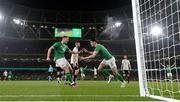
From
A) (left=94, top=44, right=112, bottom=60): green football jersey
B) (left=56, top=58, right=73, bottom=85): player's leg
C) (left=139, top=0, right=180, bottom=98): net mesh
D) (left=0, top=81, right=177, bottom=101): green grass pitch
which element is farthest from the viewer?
(left=94, top=44, right=112, bottom=60): green football jersey

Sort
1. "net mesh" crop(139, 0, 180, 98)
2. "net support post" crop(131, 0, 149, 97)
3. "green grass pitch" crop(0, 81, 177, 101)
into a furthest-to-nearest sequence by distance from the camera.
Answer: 1. "net mesh" crop(139, 0, 180, 98)
2. "net support post" crop(131, 0, 149, 97)
3. "green grass pitch" crop(0, 81, 177, 101)

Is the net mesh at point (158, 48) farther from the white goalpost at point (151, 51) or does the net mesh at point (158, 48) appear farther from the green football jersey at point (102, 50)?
the green football jersey at point (102, 50)

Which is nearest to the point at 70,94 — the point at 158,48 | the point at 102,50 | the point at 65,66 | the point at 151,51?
the point at 151,51

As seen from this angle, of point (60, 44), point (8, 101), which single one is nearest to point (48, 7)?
point (60, 44)

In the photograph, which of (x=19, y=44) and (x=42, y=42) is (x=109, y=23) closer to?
(x=42, y=42)

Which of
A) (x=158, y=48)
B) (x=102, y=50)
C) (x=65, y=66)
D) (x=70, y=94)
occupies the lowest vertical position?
(x=70, y=94)

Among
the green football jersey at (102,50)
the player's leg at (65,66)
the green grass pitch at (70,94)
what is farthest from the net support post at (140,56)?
the player's leg at (65,66)

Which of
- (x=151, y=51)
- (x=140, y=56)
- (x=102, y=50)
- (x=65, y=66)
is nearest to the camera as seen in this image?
(x=140, y=56)

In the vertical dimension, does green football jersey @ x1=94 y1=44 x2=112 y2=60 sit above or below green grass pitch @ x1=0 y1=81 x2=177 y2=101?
above

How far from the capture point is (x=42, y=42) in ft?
161

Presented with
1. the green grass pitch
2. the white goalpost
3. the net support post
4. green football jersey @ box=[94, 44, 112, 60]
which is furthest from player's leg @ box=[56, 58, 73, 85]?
the net support post

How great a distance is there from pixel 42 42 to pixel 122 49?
1161 cm

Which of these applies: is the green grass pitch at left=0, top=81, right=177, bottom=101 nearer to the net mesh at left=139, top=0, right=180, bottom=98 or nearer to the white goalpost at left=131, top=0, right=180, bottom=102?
the white goalpost at left=131, top=0, right=180, bottom=102

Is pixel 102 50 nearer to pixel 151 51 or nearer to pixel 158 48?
pixel 158 48
